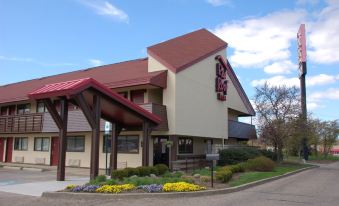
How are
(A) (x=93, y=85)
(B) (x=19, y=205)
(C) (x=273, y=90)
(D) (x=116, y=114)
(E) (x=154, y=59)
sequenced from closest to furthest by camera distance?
(B) (x=19, y=205)
(A) (x=93, y=85)
(D) (x=116, y=114)
(E) (x=154, y=59)
(C) (x=273, y=90)

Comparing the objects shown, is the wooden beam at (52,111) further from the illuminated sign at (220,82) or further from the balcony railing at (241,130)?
the balcony railing at (241,130)

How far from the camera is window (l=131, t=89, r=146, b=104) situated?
90.3 ft

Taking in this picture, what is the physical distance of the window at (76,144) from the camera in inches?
1238

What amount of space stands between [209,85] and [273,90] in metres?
10.2

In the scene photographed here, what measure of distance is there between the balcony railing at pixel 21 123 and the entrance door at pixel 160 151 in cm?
975

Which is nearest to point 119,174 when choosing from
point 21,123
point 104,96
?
point 104,96

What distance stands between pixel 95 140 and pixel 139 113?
3.19m

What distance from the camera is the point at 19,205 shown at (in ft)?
41.1

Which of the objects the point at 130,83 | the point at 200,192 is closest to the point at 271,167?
the point at 130,83

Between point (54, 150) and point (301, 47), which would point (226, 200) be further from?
point (301, 47)

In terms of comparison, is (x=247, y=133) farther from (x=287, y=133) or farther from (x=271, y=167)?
(x=271, y=167)

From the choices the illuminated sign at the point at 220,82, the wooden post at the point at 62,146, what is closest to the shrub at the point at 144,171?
the wooden post at the point at 62,146

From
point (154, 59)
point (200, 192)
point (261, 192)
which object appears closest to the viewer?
point (200, 192)

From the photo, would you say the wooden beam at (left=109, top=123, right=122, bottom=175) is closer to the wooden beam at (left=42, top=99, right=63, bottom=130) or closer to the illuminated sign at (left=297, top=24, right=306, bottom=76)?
the wooden beam at (left=42, top=99, right=63, bottom=130)
